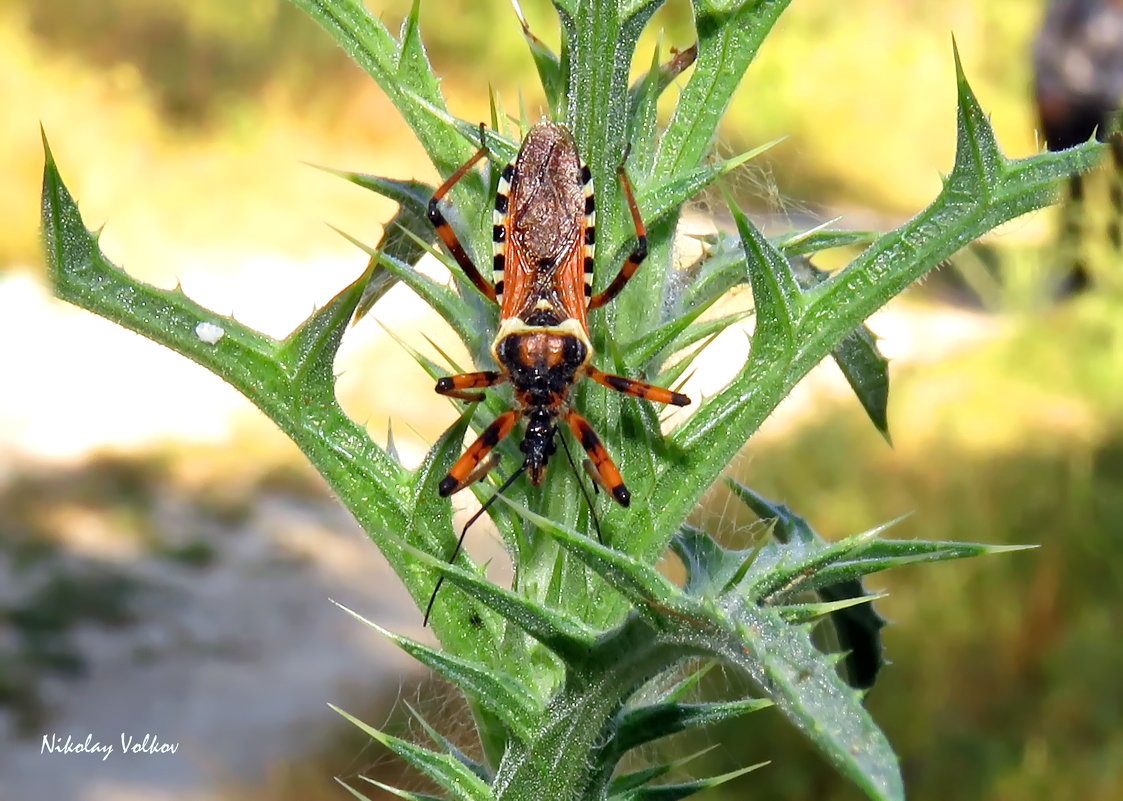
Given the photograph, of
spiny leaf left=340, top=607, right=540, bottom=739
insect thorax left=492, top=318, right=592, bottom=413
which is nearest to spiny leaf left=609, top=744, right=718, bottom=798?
spiny leaf left=340, top=607, right=540, bottom=739

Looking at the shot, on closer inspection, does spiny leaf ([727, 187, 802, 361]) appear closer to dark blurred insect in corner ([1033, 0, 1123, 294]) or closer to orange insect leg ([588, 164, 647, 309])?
orange insect leg ([588, 164, 647, 309])

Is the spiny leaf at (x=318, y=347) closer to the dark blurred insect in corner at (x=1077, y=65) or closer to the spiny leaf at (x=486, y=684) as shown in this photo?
the spiny leaf at (x=486, y=684)

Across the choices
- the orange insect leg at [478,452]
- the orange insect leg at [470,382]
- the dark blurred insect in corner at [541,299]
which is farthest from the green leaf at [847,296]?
the orange insect leg at [470,382]

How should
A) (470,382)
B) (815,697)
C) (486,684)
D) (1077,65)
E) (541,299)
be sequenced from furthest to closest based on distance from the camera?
(1077,65), (541,299), (470,382), (486,684), (815,697)

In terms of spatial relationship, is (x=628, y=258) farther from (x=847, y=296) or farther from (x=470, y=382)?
(x=470, y=382)

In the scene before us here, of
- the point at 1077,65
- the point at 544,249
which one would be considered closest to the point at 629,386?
→ the point at 544,249

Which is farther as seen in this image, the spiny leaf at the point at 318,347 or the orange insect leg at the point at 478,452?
the orange insect leg at the point at 478,452

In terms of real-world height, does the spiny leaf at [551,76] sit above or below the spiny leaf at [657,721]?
above

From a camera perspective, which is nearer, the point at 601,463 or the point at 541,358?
the point at 601,463
